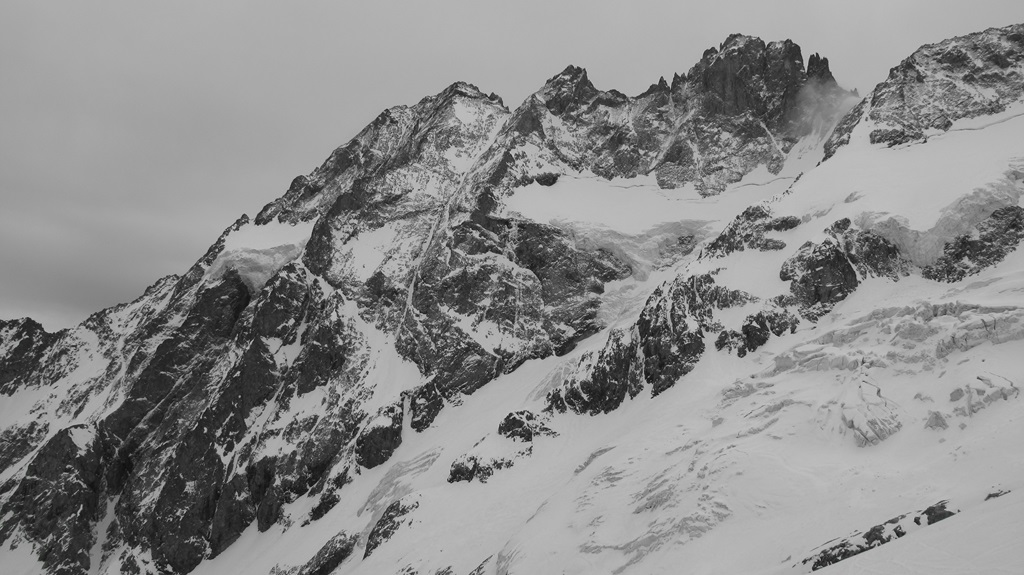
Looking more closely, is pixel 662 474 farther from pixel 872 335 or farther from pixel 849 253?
pixel 849 253

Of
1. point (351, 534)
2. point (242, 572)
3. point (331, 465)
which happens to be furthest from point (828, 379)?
point (242, 572)

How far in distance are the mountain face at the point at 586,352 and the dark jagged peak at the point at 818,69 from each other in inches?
24.4

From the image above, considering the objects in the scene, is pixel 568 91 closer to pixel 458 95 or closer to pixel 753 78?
pixel 458 95

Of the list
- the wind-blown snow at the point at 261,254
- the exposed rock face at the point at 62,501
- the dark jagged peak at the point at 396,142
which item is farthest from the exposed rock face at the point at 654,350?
the exposed rock face at the point at 62,501

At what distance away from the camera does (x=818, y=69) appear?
106625 mm

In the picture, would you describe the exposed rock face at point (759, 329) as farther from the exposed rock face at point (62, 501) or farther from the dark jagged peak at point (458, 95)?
the exposed rock face at point (62, 501)

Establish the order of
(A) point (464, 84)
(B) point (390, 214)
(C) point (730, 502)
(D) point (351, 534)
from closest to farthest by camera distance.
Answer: (C) point (730, 502) → (D) point (351, 534) → (B) point (390, 214) → (A) point (464, 84)

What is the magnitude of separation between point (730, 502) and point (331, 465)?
195 ft

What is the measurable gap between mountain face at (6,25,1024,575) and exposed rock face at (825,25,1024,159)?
0.35 m

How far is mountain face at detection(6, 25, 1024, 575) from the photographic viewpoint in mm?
39344

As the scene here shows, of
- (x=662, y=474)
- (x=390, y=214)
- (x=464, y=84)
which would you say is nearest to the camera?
(x=662, y=474)

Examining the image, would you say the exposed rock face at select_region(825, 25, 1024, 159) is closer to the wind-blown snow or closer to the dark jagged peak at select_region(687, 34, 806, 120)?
the dark jagged peak at select_region(687, 34, 806, 120)

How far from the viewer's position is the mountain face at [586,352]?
129 feet

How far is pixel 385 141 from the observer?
132125 millimetres
